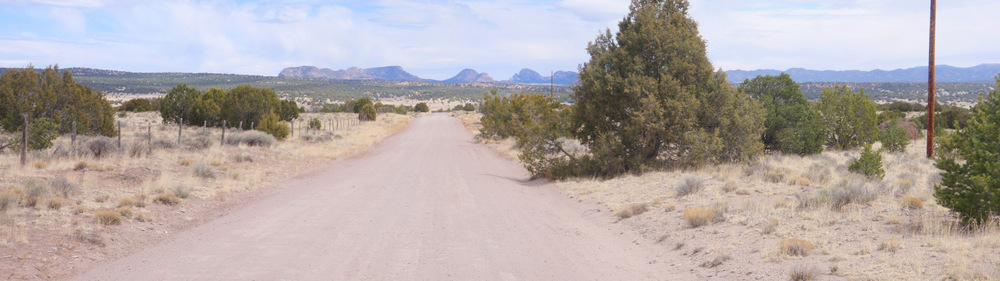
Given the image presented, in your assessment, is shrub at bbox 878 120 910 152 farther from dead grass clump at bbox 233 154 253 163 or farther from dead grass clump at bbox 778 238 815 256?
dead grass clump at bbox 233 154 253 163

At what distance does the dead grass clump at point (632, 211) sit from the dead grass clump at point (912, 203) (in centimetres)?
393

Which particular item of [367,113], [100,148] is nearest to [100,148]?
[100,148]

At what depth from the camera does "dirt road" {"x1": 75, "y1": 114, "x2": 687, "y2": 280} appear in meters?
6.54

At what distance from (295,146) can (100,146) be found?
33.3 feet

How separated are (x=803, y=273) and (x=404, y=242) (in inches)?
198

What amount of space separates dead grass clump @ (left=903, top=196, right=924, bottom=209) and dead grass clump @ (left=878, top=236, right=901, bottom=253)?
267 centimetres

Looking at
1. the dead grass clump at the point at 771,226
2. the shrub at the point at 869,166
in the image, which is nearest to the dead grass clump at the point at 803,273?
the dead grass clump at the point at 771,226

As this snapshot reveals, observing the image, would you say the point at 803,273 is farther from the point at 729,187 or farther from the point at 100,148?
the point at 100,148

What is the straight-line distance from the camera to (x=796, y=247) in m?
6.54

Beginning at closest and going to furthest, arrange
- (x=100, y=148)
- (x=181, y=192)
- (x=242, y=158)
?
1. (x=181, y=192)
2. (x=100, y=148)
3. (x=242, y=158)

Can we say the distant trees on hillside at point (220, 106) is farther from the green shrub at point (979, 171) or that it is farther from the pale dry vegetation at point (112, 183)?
the green shrub at point (979, 171)

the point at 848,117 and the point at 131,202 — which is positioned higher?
the point at 848,117

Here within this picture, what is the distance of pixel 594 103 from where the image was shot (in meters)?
15.9

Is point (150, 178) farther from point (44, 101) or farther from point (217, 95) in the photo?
point (217, 95)
